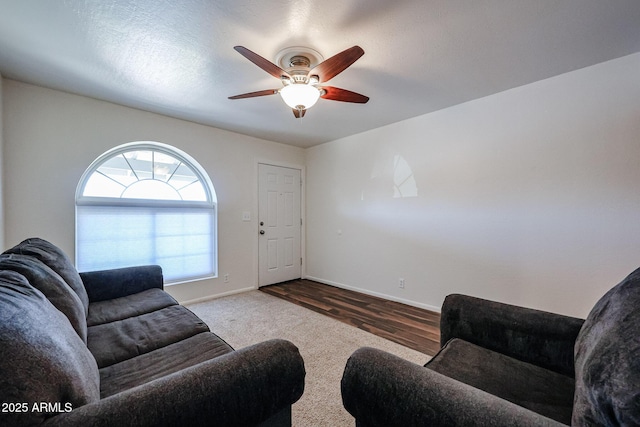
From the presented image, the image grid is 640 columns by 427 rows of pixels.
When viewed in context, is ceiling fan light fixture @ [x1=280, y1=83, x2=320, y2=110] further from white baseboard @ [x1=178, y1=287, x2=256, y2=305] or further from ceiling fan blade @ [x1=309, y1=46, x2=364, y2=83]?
white baseboard @ [x1=178, y1=287, x2=256, y2=305]

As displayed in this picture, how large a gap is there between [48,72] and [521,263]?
15.3 ft

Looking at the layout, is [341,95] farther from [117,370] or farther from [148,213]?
[148,213]

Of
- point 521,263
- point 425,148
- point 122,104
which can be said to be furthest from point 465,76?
point 122,104

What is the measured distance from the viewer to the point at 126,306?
1945 millimetres

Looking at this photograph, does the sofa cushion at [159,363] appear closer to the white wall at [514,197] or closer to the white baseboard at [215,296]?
the white baseboard at [215,296]

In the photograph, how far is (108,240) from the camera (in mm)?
2918

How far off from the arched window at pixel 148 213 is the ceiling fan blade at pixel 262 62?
2.17 meters

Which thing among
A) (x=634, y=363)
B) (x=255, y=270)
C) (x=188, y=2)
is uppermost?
(x=188, y=2)

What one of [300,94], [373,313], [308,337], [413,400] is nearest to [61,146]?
[300,94]

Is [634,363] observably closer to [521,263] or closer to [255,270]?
[521,263]

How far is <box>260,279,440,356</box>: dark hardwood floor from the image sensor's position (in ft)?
8.06

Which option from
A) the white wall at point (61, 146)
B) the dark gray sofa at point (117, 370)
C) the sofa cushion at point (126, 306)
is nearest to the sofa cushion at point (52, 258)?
the dark gray sofa at point (117, 370)

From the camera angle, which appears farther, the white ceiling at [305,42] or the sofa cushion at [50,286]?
the white ceiling at [305,42]

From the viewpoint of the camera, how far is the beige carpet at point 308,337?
158cm
